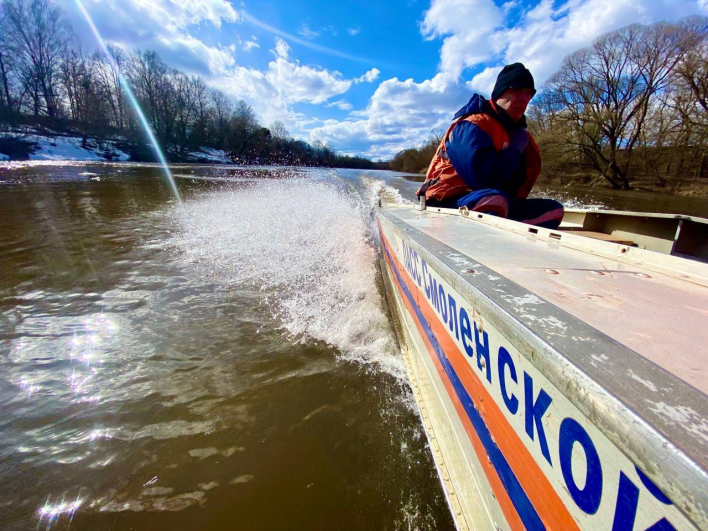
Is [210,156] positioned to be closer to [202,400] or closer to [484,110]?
[484,110]

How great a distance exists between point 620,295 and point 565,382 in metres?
0.58

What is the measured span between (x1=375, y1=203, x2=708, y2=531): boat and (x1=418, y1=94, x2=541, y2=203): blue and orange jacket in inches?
45.4

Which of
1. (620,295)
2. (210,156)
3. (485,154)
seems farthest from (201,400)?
(210,156)

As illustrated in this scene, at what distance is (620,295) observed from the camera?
97 cm

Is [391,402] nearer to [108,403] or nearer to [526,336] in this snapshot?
[526,336]

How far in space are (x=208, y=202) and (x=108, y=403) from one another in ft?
25.8

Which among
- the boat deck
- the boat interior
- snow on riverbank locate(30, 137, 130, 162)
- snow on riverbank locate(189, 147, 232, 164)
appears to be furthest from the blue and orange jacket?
snow on riverbank locate(189, 147, 232, 164)

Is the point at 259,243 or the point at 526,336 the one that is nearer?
the point at 526,336

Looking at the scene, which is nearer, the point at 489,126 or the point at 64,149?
the point at 489,126

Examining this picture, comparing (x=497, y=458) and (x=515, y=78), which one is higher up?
(x=515, y=78)

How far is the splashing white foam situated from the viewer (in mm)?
2672

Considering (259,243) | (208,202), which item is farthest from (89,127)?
(259,243)

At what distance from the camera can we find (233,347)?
2.41 meters

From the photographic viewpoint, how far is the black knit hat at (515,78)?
2529mm
